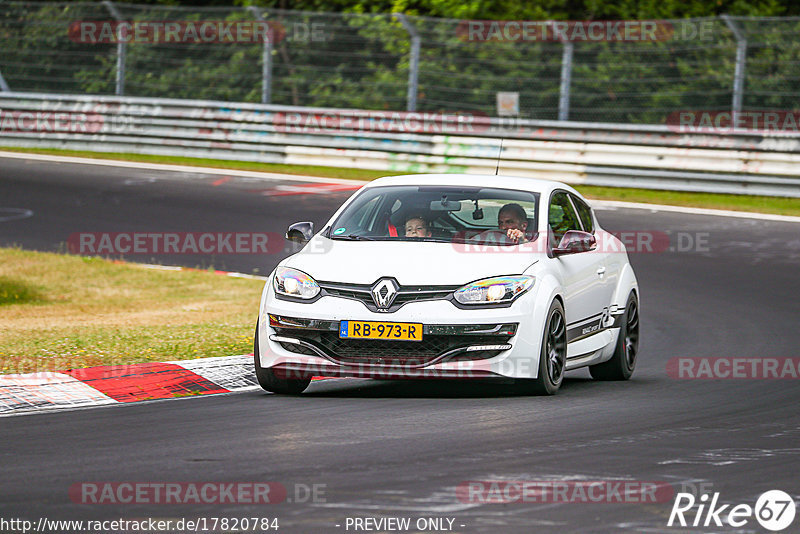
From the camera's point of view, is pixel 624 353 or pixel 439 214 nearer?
pixel 439 214

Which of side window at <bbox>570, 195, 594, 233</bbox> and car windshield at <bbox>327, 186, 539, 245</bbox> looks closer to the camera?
car windshield at <bbox>327, 186, 539, 245</bbox>

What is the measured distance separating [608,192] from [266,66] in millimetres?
7370

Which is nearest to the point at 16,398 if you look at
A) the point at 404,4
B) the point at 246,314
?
the point at 246,314

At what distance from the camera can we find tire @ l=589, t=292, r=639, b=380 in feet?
35.7

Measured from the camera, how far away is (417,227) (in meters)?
9.88

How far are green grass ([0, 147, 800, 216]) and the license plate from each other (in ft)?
46.9

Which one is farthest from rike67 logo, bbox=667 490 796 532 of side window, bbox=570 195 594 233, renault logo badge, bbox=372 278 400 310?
side window, bbox=570 195 594 233

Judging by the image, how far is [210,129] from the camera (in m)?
27.8

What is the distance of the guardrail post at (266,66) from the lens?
27406 mm

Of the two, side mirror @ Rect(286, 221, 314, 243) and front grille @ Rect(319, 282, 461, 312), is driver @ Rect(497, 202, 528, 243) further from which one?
side mirror @ Rect(286, 221, 314, 243)
